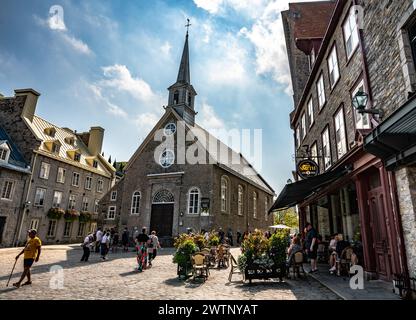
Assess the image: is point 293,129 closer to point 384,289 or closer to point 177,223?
point 177,223

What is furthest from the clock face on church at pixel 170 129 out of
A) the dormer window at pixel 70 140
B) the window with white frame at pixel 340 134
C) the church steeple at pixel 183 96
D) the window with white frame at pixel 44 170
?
the window with white frame at pixel 340 134

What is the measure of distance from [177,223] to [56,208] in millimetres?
14782

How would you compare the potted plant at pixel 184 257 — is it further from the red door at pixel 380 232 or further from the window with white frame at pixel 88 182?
the window with white frame at pixel 88 182

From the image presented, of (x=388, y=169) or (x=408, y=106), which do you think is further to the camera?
(x=388, y=169)

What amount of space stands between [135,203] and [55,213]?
977cm

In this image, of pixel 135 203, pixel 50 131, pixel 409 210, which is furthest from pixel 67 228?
pixel 409 210

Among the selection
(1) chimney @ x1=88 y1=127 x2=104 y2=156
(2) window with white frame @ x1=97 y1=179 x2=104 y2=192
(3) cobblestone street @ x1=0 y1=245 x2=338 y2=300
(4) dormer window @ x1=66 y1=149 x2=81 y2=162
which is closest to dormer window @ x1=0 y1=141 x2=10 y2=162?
(4) dormer window @ x1=66 y1=149 x2=81 y2=162

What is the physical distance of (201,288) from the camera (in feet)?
25.9

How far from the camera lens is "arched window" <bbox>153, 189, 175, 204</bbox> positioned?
25.2 meters

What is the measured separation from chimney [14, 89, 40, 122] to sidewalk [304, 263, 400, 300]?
3201 centimetres

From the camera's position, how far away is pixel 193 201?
24125mm

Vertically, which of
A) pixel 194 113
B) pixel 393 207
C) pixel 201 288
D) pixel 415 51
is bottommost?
pixel 201 288

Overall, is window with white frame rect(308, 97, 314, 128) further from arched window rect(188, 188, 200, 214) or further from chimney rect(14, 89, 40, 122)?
chimney rect(14, 89, 40, 122)
